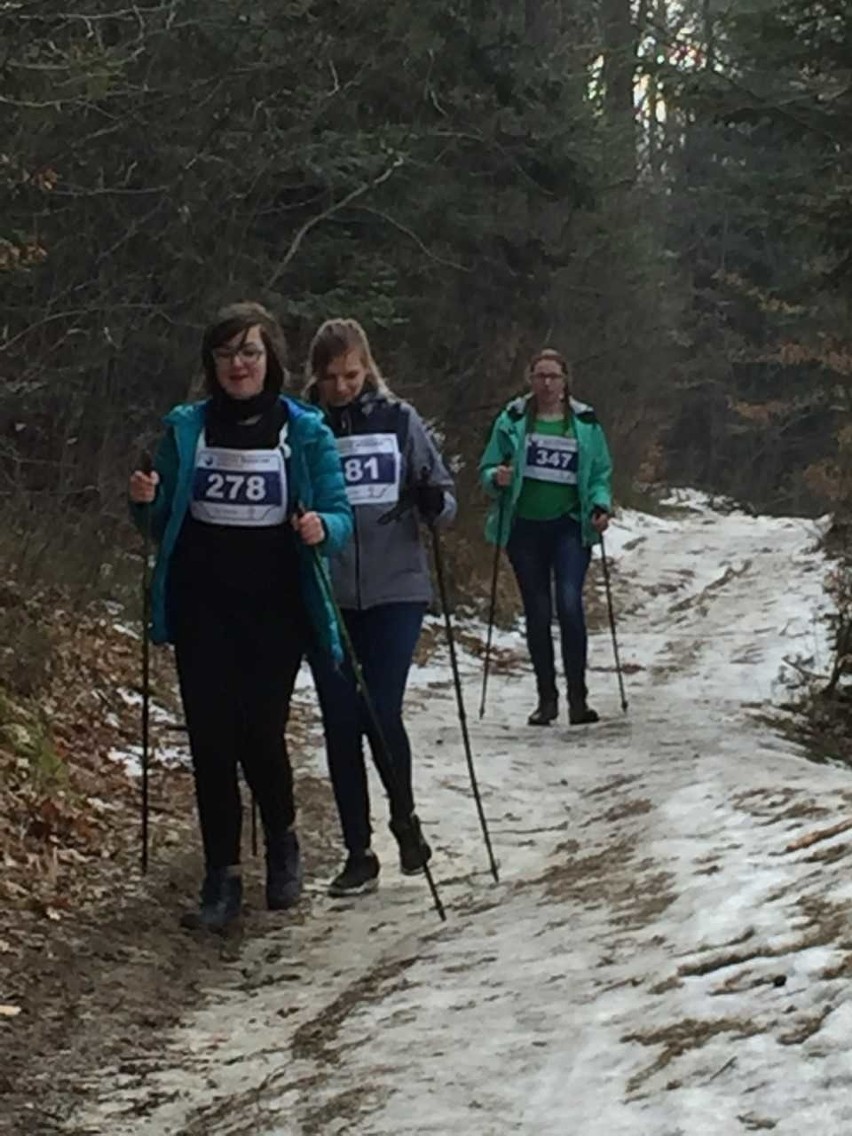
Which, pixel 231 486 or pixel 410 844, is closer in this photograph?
pixel 231 486

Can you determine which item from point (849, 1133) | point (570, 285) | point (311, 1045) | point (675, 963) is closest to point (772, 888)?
point (675, 963)

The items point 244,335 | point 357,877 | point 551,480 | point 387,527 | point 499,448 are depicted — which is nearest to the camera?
point 244,335

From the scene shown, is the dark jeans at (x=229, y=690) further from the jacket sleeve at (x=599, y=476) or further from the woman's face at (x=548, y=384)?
the woman's face at (x=548, y=384)

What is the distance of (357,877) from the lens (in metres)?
6.04

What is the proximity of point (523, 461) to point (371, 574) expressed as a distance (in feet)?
12.2

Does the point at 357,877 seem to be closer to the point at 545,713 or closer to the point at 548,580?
the point at 545,713

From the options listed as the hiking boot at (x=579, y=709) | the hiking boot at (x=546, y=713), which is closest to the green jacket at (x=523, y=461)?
the hiking boot at (x=579, y=709)

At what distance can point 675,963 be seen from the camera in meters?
4.11

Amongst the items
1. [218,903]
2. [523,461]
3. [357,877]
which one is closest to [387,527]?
[357,877]

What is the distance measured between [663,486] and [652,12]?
10.4m

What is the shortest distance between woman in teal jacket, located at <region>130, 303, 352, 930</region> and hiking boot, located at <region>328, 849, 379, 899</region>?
0.53 metres

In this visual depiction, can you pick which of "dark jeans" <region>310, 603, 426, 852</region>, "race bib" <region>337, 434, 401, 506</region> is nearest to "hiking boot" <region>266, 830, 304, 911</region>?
"dark jeans" <region>310, 603, 426, 852</region>

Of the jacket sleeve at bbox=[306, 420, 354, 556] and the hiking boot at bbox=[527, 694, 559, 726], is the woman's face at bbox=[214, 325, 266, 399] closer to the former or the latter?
the jacket sleeve at bbox=[306, 420, 354, 556]

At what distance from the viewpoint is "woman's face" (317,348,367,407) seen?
6105 mm
